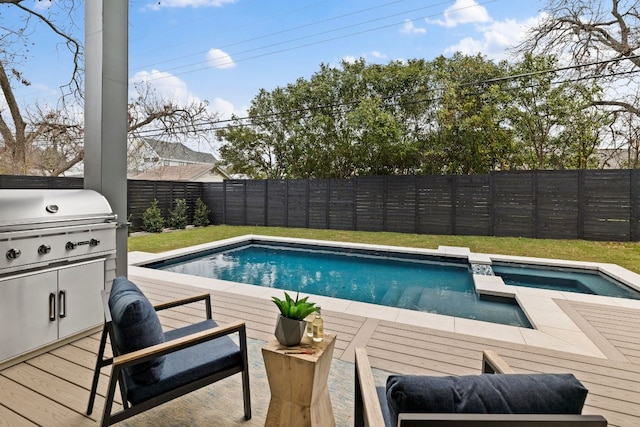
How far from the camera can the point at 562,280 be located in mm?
5461

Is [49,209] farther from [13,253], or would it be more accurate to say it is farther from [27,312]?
[27,312]

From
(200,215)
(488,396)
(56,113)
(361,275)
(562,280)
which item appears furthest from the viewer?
(200,215)

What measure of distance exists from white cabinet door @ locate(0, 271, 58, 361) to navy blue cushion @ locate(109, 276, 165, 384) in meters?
1.21

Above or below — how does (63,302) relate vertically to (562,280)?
above

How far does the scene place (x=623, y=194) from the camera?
7426mm

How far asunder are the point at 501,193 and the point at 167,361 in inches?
340

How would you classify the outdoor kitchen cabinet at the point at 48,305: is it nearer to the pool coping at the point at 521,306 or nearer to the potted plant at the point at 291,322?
the pool coping at the point at 521,306

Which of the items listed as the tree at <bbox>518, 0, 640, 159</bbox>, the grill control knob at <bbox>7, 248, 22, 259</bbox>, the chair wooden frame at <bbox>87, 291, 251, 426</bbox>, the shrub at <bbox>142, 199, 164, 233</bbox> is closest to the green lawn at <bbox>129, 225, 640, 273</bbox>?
the shrub at <bbox>142, 199, 164, 233</bbox>

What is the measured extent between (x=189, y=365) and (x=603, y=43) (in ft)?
37.6

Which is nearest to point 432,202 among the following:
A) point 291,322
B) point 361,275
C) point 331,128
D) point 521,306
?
point 361,275

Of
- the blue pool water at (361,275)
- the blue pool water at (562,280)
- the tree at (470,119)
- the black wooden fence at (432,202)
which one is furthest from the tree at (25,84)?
the tree at (470,119)

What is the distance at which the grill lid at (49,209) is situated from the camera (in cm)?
230

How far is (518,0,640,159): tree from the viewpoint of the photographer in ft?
26.9

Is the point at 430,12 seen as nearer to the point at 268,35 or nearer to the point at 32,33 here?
the point at 268,35
